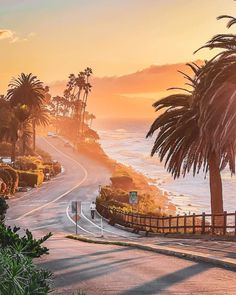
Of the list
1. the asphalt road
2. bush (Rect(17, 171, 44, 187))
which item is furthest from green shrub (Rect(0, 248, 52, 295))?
bush (Rect(17, 171, 44, 187))

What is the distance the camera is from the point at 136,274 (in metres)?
14.4

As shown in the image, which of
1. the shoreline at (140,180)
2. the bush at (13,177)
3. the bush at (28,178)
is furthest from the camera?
the shoreline at (140,180)

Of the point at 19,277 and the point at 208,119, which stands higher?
the point at 208,119

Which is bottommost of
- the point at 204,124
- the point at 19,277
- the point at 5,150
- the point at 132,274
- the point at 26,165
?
the point at 132,274

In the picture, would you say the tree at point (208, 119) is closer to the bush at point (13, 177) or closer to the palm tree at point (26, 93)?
the bush at point (13, 177)

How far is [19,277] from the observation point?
7.25m

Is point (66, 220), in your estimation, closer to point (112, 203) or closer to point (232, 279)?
point (112, 203)

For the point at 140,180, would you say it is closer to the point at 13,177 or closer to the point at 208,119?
the point at 13,177

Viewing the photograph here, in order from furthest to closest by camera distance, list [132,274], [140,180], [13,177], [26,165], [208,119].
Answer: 1. [140,180]
2. [26,165]
3. [13,177]
4. [208,119]
5. [132,274]

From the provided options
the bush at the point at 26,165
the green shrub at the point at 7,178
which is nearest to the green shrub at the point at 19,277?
the green shrub at the point at 7,178

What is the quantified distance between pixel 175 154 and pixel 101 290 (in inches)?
921

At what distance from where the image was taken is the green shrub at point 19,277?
Result: 7.16m

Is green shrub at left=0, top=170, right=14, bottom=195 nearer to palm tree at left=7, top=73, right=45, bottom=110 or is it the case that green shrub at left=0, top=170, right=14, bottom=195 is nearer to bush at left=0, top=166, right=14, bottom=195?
bush at left=0, top=166, right=14, bottom=195

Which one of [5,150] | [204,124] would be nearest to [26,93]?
[5,150]
